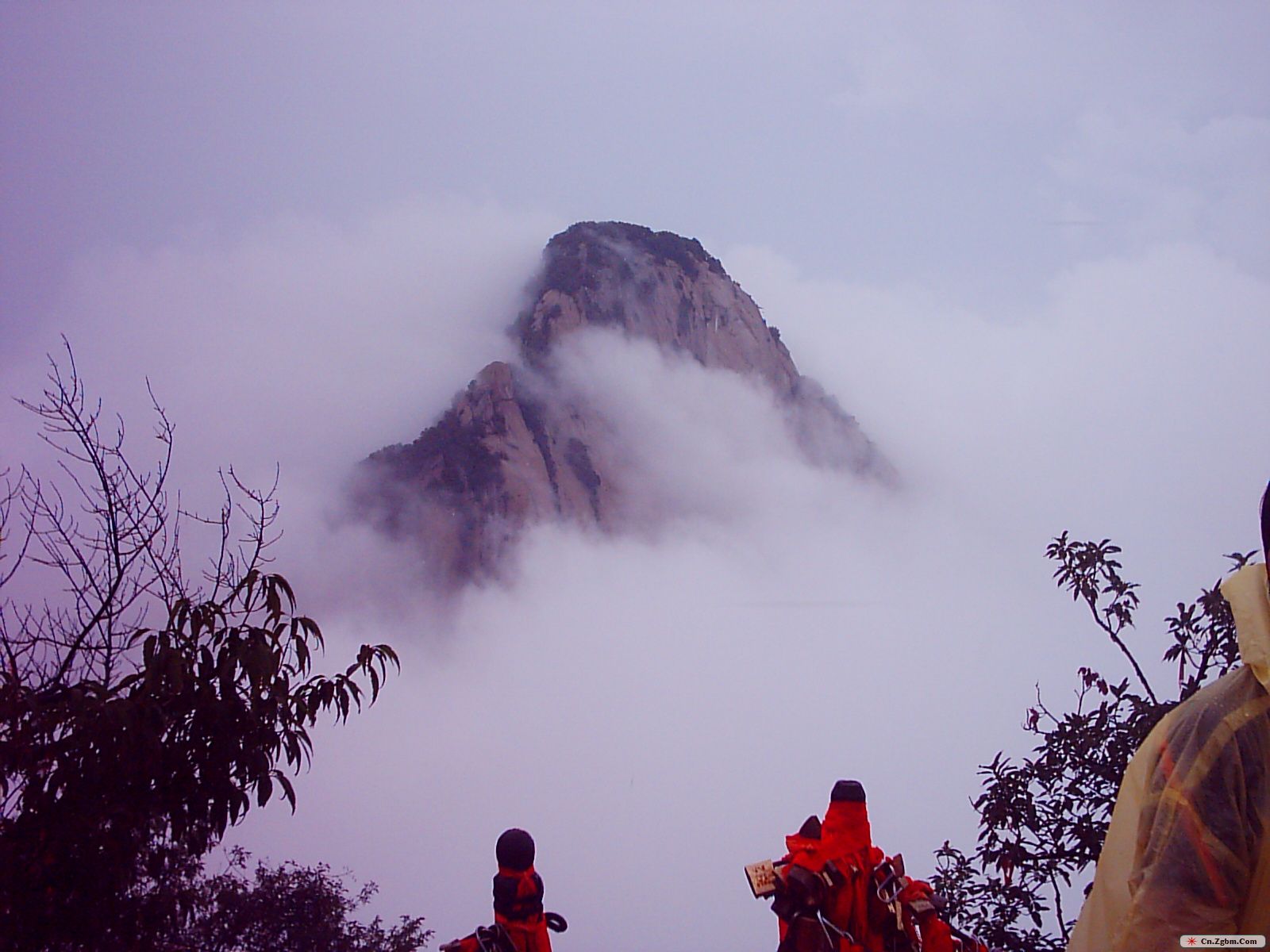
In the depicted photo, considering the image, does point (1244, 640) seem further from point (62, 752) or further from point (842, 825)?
point (62, 752)

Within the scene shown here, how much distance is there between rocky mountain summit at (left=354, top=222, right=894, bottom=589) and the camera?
452 inches

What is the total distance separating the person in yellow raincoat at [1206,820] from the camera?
1.24m

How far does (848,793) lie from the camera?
311 centimetres

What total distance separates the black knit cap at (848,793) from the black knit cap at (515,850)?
3.27 ft

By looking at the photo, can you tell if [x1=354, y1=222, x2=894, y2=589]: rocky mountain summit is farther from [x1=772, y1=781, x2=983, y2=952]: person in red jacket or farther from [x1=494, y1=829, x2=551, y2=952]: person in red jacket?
[x1=772, y1=781, x2=983, y2=952]: person in red jacket

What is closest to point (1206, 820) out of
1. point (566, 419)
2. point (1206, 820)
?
point (1206, 820)

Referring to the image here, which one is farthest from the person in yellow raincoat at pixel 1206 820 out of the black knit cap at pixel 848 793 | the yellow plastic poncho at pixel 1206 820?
the black knit cap at pixel 848 793

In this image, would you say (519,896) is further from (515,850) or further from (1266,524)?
(1266,524)

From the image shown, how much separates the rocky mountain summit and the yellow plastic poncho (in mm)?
9934

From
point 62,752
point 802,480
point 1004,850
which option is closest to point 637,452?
point 802,480

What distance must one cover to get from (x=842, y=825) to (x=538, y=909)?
1.00 m

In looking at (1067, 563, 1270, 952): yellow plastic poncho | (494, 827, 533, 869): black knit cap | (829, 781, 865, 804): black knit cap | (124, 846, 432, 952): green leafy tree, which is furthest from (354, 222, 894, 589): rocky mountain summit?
(1067, 563, 1270, 952): yellow plastic poncho

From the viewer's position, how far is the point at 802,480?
15.4 meters

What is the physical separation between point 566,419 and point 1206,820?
1326cm
